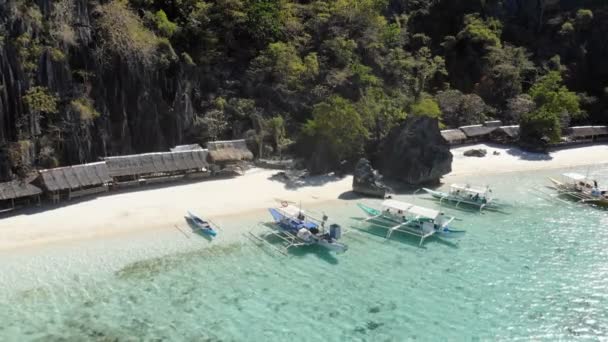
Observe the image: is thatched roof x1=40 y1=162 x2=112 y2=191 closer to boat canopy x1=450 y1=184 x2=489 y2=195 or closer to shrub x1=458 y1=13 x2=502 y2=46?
boat canopy x1=450 y1=184 x2=489 y2=195

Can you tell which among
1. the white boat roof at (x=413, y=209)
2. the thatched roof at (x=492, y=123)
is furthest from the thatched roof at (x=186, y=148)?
the thatched roof at (x=492, y=123)

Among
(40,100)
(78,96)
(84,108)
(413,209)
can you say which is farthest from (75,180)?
(413,209)

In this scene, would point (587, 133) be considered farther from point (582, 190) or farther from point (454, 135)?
point (582, 190)

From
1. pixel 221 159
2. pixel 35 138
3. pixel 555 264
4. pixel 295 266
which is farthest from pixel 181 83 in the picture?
pixel 555 264

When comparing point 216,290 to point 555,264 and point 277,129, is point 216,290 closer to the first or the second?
point 555,264

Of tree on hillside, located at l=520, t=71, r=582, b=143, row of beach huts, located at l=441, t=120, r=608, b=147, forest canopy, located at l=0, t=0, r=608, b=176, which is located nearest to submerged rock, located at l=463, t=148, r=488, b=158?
row of beach huts, located at l=441, t=120, r=608, b=147
